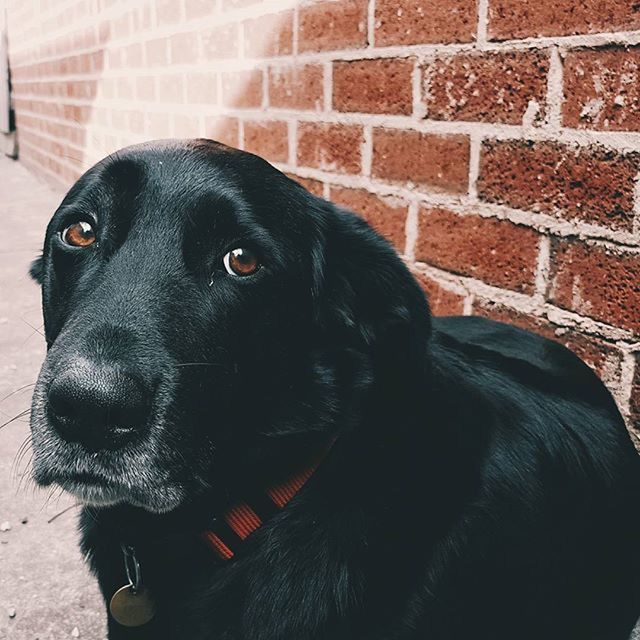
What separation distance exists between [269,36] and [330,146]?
0.58 m

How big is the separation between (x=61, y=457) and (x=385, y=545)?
605mm

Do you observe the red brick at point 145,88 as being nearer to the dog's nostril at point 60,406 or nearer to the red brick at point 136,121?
the red brick at point 136,121

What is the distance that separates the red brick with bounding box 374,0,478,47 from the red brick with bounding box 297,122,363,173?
1.10ft

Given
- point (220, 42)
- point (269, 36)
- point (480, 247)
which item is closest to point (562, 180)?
point (480, 247)

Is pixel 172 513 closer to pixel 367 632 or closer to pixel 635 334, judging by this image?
pixel 367 632

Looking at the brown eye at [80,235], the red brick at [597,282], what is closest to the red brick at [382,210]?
the red brick at [597,282]

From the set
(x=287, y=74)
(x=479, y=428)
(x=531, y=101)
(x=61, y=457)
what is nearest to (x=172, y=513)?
(x=61, y=457)

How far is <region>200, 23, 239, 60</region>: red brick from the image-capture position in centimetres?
321

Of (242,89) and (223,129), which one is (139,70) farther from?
(242,89)

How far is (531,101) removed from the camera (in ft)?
6.37

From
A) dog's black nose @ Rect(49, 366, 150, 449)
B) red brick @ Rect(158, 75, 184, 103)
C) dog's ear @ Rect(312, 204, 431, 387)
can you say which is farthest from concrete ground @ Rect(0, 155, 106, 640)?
red brick @ Rect(158, 75, 184, 103)

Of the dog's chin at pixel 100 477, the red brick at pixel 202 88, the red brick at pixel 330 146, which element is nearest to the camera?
A: the dog's chin at pixel 100 477

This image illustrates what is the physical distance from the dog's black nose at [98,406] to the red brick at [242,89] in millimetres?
2146

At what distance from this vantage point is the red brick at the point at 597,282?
5.92 ft
